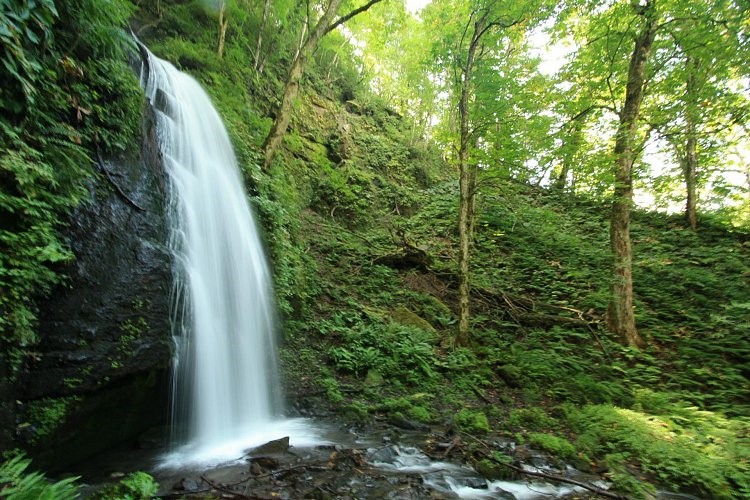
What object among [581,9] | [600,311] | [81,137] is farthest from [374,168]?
[81,137]

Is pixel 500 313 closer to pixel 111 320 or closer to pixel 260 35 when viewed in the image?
pixel 111 320

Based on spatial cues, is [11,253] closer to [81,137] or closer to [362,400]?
[81,137]

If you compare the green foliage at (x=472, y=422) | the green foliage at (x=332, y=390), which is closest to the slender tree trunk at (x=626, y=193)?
the green foliage at (x=472, y=422)

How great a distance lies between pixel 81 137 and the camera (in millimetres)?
3912

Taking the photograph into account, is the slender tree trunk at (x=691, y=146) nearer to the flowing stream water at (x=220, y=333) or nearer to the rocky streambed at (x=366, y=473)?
the rocky streambed at (x=366, y=473)

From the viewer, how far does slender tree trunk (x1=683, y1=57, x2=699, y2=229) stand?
23.8 feet

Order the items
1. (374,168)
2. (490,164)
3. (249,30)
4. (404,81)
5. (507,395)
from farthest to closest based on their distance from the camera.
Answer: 1. (404,81)
2. (374,168)
3. (249,30)
4. (490,164)
5. (507,395)

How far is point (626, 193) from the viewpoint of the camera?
7504 mm

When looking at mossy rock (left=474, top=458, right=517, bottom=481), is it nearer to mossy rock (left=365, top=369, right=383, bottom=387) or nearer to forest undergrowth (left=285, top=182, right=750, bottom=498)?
forest undergrowth (left=285, top=182, right=750, bottom=498)

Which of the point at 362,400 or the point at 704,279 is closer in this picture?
the point at 362,400

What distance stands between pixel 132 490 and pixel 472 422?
4.25 metres

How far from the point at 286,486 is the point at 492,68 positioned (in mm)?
8920

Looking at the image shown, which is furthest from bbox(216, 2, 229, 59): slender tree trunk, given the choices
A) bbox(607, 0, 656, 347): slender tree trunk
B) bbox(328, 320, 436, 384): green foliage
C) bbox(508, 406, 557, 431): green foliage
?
bbox(508, 406, 557, 431): green foliage

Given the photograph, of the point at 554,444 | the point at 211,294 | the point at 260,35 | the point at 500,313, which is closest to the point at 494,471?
the point at 554,444
